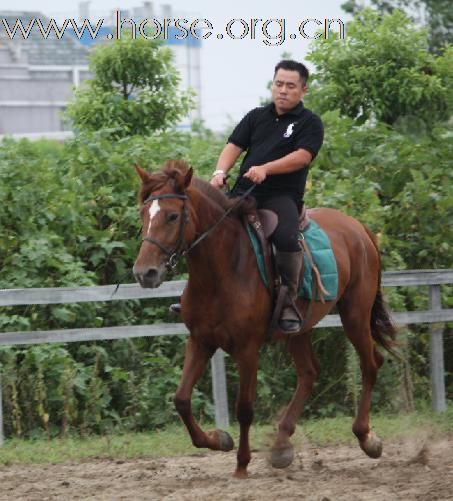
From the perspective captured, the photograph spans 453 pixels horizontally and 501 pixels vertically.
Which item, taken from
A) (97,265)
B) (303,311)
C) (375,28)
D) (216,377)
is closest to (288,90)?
(303,311)

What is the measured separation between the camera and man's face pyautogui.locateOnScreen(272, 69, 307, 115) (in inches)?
305

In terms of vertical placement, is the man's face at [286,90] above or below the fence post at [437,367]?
above

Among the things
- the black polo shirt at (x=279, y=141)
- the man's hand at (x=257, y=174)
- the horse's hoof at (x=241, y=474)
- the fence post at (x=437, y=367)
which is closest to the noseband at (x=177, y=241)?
the man's hand at (x=257, y=174)

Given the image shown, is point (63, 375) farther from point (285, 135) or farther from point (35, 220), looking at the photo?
point (285, 135)

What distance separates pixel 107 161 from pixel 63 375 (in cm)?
274

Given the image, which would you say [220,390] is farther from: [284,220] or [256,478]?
[284,220]

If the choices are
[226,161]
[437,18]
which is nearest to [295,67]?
[226,161]

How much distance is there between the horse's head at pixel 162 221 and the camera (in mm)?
6578

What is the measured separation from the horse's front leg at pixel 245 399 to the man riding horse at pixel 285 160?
1.42 ft

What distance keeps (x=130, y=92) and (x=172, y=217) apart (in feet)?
24.9

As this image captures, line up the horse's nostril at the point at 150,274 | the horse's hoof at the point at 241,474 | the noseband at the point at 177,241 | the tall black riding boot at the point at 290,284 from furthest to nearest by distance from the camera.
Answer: the tall black riding boot at the point at 290,284
the horse's hoof at the point at 241,474
the noseband at the point at 177,241
the horse's nostril at the point at 150,274

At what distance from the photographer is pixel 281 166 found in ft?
24.6

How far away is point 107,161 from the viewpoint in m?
11.3

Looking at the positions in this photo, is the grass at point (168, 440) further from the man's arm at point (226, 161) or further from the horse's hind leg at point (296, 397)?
the man's arm at point (226, 161)
